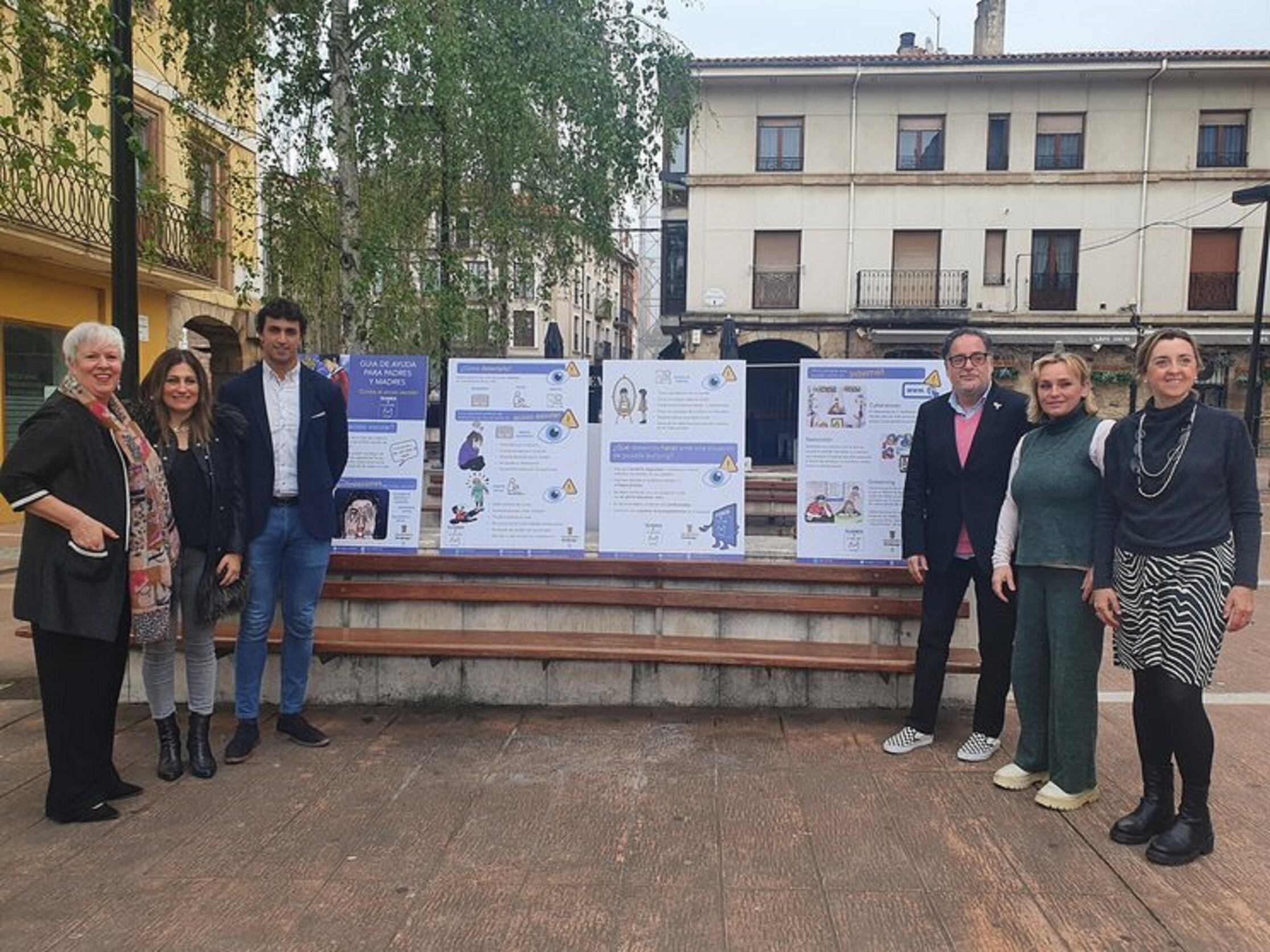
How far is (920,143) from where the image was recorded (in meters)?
25.9

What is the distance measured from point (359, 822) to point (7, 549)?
10029 millimetres

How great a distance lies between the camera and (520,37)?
7543mm

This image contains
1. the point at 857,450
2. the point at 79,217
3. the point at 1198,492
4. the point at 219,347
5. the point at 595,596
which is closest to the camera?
the point at 1198,492

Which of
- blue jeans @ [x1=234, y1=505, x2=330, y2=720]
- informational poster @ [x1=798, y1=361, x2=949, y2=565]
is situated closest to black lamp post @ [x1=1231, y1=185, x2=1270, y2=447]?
informational poster @ [x1=798, y1=361, x2=949, y2=565]

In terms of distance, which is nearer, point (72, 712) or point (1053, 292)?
point (72, 712)

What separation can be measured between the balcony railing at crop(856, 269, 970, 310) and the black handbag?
24.0 metres

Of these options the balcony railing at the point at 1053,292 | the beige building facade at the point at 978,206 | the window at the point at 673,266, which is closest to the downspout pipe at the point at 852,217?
the beige building facade at the point at 978,206

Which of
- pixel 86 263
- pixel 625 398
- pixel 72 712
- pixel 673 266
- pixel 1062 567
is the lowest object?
pixel 72 712

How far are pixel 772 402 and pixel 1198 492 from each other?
22.3m

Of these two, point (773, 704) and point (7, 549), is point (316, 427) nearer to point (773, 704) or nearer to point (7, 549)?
point (773, 704)

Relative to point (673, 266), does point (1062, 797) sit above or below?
below

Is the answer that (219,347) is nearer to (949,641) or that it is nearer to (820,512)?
(820,512)

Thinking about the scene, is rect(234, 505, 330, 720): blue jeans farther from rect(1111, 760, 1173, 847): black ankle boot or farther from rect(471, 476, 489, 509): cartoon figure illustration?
rect(1111, 760, 1173, 847): black ankle boot

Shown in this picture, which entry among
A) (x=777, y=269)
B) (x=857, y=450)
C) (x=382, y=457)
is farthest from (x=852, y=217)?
(x=382, y=457)
